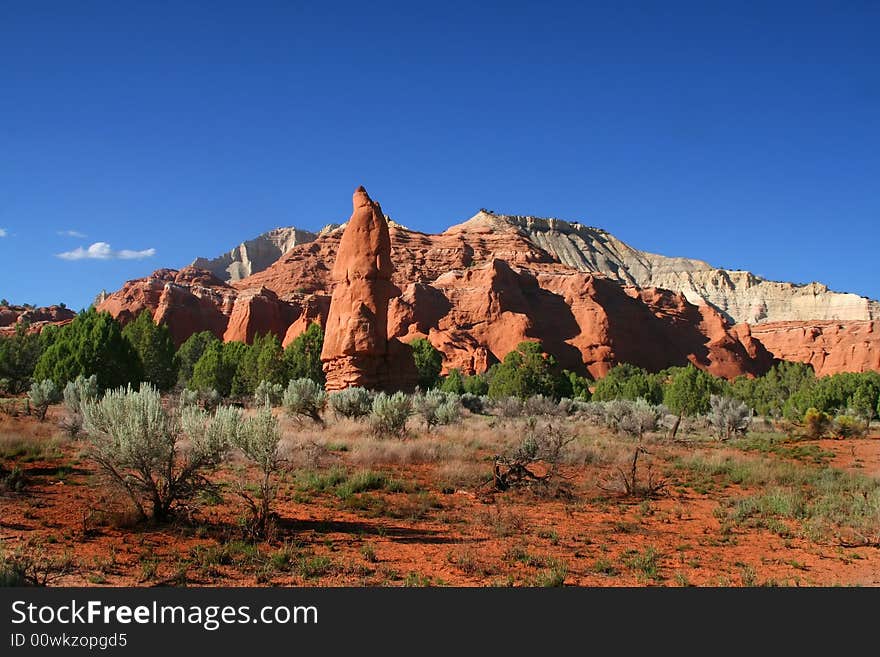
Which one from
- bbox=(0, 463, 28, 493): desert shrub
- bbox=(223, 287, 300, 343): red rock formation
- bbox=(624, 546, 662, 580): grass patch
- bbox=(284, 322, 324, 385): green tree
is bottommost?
bbox=(624, 546, 662, 580): grass patch

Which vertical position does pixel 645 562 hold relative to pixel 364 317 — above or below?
below

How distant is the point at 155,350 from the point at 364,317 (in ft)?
64.5

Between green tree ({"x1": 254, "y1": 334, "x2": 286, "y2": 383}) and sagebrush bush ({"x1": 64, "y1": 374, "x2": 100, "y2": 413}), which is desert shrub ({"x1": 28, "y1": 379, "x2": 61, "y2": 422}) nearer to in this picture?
sagebrush bush ({"x1": 64, "y1": 374, "x2": 100, "y2": 413})

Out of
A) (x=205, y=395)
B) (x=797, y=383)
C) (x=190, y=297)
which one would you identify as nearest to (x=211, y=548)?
(x=205, y=395)

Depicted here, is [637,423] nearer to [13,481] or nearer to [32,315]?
[13,481]

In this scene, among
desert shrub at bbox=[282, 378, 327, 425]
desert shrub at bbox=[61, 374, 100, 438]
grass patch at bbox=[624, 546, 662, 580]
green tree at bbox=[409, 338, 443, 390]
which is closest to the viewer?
grass patch at bbox=[624, 546, 662, 580]

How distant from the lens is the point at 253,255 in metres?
174

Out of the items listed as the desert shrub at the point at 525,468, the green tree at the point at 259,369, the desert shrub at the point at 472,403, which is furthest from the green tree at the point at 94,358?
the desert shrub at the point at 525,468

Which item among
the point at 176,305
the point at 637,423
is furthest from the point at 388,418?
the point at 176,305

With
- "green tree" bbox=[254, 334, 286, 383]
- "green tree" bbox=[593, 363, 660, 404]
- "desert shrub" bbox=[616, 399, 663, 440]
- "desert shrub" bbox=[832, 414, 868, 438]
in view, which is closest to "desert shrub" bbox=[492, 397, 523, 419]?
"desert shrub" bbox=[616, 399, 663, 440]

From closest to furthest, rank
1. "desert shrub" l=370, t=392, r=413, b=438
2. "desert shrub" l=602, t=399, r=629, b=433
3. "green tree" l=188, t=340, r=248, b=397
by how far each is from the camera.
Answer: "desert shrub" l=370, t=392, r=413, b=438 → "desert shrub" l=602, t=399, r=629, b=433 → "green tree" l=188, t=340, r=248, b=397

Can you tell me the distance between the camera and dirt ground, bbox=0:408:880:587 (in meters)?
6.71

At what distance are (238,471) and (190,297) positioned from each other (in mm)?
73752

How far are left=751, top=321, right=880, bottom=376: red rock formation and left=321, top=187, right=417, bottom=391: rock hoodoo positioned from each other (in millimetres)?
78367
